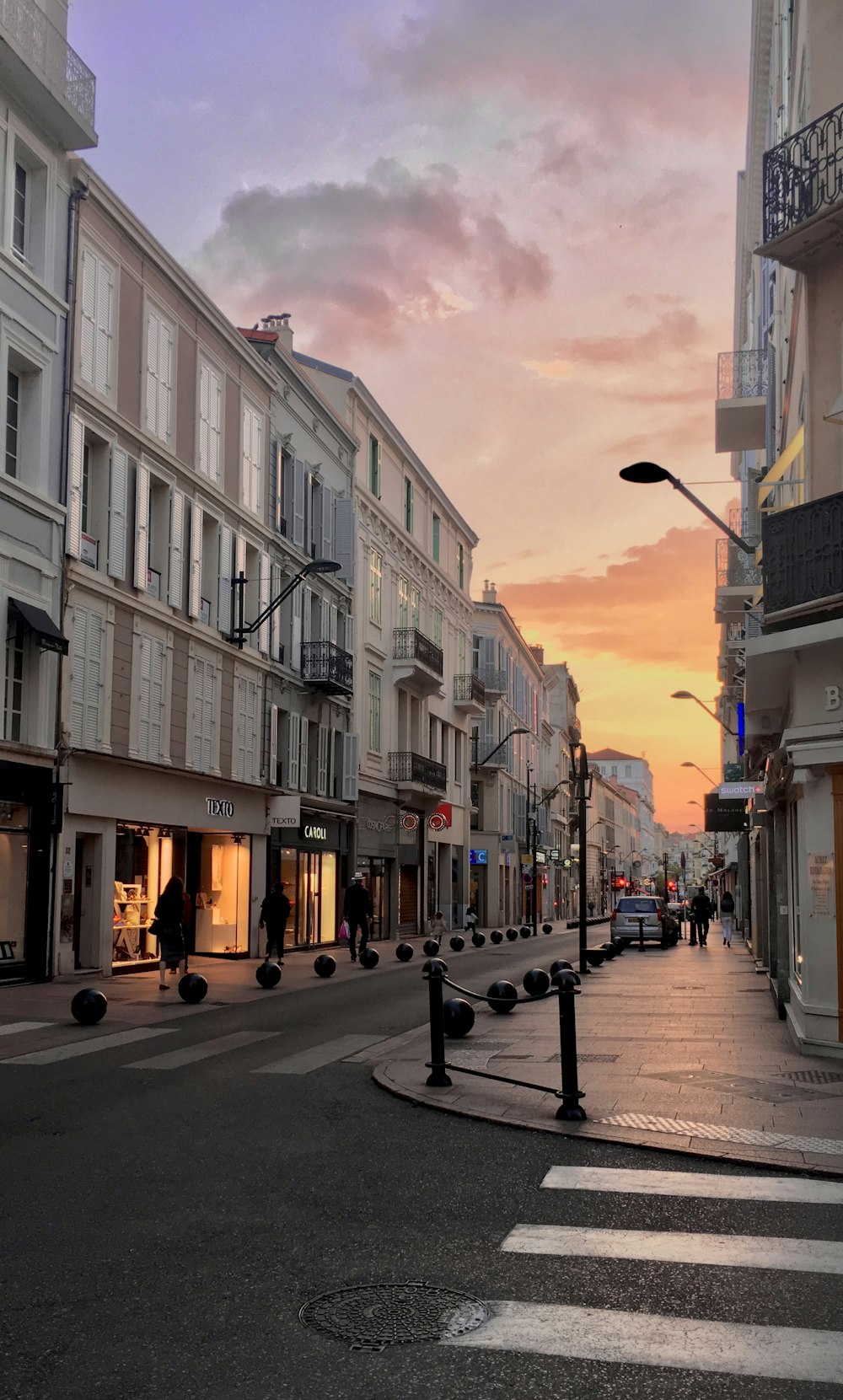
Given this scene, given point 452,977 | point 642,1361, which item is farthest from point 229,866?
point 642,1361

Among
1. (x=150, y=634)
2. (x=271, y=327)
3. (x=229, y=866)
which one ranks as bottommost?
(x=229, y=866)

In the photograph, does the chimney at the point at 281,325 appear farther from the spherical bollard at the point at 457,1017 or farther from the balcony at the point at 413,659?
the spherical bollard at the point at 457,1017

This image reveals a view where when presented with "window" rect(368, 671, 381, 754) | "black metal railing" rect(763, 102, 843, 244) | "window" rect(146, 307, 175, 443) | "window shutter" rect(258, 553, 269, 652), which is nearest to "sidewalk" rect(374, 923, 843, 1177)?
"black metal railing" rect(763, 102, 843, 244)

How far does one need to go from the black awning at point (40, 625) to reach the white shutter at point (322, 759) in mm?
14562

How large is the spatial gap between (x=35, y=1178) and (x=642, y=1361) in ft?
13.6

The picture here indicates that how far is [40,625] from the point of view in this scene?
20516mm

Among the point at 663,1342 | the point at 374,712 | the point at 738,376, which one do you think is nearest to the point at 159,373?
the point at 738,376

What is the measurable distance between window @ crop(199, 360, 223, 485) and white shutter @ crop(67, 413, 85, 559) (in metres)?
5.20

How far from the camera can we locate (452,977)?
23188 mm

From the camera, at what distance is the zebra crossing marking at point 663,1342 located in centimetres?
441

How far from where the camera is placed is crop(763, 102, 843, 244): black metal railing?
1327 cm

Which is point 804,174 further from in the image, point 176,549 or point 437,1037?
point 176,549

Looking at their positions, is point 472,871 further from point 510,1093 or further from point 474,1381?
point 474,1381

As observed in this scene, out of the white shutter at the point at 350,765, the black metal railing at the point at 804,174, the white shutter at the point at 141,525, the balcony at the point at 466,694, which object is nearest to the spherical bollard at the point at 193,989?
the white shutter at the point at 141,525
